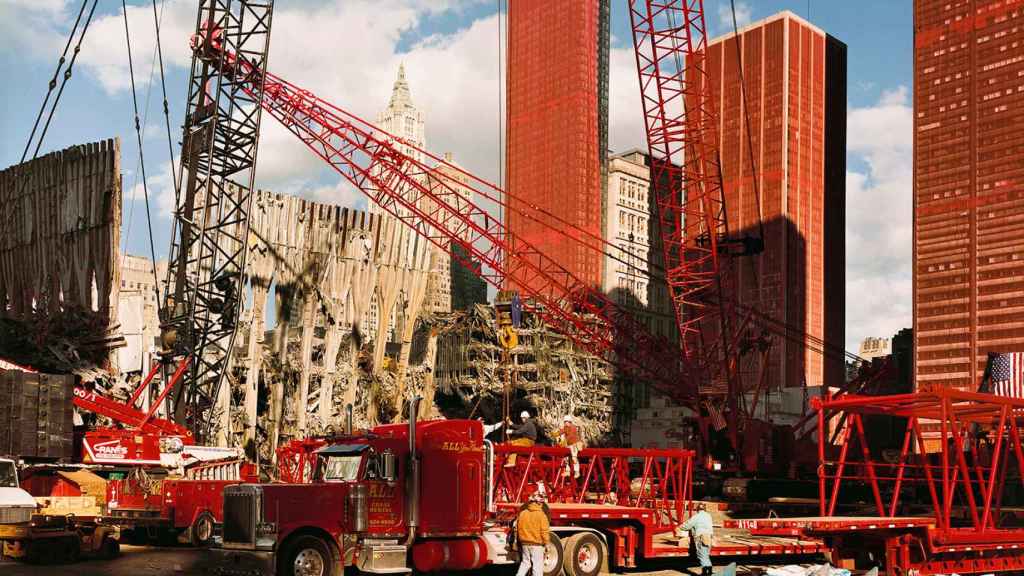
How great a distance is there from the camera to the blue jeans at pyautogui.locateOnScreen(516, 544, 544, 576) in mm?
18375

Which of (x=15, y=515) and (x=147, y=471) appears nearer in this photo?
(x=15, y=515)

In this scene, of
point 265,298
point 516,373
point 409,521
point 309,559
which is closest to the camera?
point 309,559

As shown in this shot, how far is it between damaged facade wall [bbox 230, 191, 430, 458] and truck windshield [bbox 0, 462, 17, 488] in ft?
83.1

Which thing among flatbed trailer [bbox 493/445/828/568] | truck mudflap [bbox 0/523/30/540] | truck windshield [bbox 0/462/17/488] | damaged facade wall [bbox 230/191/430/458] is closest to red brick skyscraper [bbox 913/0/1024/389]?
damaged facade wall [bbox 230/191/430/458]

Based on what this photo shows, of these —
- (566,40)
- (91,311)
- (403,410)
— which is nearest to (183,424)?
(91,311)

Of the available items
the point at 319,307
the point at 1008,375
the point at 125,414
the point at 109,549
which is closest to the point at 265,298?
the point at 319,307

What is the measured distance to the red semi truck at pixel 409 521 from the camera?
61.6ft

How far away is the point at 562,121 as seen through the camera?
169 meters

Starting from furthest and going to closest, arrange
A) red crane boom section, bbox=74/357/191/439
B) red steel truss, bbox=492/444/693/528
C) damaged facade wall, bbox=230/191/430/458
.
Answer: damaged facade wall, bbox=230/191/430/458 → red crane boom section, bbox=74/357/191/439 → red steel truss, bbox=492/444/693/528

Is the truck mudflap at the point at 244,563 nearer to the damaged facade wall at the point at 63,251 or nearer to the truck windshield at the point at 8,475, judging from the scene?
the truck windshield at the point at 8,475

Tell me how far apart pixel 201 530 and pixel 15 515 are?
17.8 ft

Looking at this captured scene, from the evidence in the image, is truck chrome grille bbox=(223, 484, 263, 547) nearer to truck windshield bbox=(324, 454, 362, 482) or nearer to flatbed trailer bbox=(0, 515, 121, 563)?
truck windshield bbox=(324, 454, 362, 482)

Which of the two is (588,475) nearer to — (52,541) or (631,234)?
(52,541)

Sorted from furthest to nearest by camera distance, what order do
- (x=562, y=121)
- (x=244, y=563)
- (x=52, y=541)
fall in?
(x=562, y=121) → (x=52, y=541) → (x=244, y=563)
